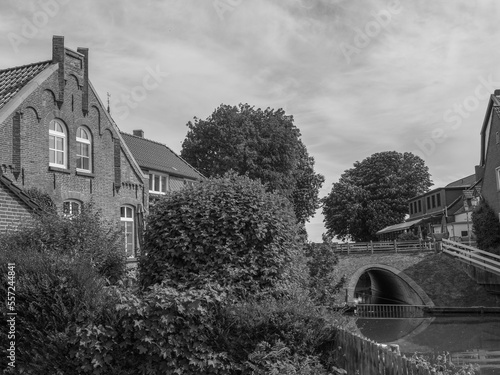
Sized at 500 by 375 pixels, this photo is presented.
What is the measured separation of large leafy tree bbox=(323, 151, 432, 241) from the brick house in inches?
1781

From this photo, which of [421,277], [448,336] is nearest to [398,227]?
[421,277]

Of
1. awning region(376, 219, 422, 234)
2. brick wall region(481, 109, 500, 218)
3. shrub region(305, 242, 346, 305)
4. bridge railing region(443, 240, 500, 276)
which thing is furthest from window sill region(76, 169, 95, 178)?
awning region(376, 219, 422, 234)

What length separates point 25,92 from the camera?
19812 mm

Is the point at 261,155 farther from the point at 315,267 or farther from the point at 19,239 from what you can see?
the point at 19,239

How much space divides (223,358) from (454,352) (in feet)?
58.1

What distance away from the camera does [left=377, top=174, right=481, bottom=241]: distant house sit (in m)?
56.8

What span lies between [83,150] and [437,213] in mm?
45982

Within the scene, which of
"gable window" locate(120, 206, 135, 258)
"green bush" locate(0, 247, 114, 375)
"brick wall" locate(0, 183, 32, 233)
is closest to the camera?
"green bush" locate(0, 247, 114, 375)

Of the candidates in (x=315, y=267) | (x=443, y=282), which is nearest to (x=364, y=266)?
(x=443, y=282)

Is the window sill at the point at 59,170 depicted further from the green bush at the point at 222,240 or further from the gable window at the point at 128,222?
the green bush at the point at 222,240

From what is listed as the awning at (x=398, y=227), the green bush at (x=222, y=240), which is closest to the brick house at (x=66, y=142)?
the green bush at (x=222, y=240)

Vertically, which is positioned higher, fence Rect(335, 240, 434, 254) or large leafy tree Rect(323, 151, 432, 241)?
large leafy tree Rect(323, 151, 432, 241)

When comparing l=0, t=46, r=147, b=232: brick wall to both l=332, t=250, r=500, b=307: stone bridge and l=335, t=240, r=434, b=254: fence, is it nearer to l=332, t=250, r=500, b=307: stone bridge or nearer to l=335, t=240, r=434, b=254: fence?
l=332, t=250, r=500, b=307: stone bridge

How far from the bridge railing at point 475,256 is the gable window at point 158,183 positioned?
20588 mm
